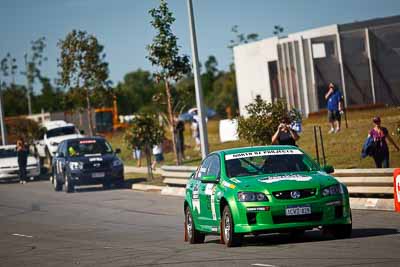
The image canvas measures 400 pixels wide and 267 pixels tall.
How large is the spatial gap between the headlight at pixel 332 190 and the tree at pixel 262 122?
41.6ft

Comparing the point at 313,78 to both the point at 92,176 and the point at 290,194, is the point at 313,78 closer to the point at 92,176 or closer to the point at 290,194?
the point at 92,176

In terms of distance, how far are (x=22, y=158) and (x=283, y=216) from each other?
26544 mm

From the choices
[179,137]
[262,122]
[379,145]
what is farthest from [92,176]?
[379,145]

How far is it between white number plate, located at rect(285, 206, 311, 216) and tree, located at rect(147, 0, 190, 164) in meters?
20.0

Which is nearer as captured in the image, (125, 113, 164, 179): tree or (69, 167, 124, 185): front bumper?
(69, 167, 124, 185): front bumper

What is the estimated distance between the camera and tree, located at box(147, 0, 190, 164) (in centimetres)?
3344

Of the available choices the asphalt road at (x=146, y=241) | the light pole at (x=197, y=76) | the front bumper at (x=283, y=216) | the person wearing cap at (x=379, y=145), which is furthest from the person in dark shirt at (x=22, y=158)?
the front bumper at (x=283, y=216)

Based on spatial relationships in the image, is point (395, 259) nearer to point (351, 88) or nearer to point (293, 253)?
point (293, 253)

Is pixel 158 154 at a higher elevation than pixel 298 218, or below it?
below

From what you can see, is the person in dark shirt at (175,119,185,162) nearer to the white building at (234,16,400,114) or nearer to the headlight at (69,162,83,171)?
the headlight at (69,162,83,171)

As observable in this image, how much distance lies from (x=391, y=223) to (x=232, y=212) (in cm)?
362

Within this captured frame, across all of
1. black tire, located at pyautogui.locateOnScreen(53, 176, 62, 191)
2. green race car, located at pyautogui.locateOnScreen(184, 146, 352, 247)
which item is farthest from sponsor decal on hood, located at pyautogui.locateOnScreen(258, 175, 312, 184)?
black tire, located at pyautogui.locateOnScreen(53, 176, 62, 191)

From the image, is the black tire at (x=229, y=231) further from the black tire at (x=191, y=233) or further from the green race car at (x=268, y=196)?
the black tire at (x=191, y=233)

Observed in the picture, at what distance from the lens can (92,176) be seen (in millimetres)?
32219
